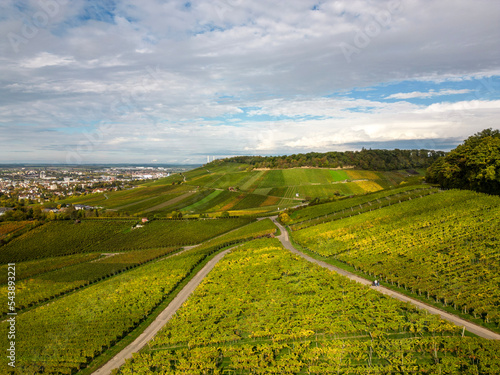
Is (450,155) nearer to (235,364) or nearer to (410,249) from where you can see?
(410,249)

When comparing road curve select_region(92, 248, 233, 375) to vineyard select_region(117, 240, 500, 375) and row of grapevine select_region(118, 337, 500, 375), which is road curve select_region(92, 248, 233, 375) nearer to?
vineyard select_region(117, 240, 500, 375)

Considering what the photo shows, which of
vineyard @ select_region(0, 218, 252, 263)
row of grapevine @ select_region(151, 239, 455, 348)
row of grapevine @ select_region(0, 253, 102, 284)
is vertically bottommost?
row of grapevine @ select_region(0, 253, 102, 284)

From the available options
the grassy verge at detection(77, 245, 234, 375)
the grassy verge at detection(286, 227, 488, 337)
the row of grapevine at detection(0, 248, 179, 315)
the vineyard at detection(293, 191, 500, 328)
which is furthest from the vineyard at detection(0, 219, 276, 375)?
the vineyard at detection(293, 191, 500, 328)

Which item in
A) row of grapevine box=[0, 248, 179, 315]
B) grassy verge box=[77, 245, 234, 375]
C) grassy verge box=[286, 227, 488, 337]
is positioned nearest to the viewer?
grassy verge box=[286, 227, 488, 337]

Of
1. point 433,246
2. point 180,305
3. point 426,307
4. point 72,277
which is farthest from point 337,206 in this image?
point 72,277

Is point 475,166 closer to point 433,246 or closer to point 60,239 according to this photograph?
point 433,246

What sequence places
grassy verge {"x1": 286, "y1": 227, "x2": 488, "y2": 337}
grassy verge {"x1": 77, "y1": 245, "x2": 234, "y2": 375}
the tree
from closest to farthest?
grassy verge {"x1": 286, "y1": 227, "x2": 488, "y2": 337} < grassy verge {"x1": 77, "y1": 245, "x2": 234, "y2": 375} < the tree
